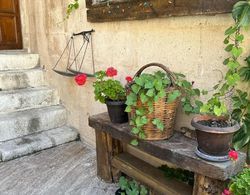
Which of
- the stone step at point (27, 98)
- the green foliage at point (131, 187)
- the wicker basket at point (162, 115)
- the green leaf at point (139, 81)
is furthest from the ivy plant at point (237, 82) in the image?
the stone step at point (27, 98)

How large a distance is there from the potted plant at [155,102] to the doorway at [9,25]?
2.78m

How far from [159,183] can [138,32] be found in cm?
102

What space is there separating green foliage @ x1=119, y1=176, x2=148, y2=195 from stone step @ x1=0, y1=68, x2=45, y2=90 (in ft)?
5.82

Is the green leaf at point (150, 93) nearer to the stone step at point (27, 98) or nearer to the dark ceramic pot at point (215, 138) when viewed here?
the dark ceramic pot at point (215, 138)

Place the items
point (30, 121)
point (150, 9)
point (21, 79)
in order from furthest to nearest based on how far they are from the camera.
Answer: point (21, 79) < point (30, 121) < point (150, 9)

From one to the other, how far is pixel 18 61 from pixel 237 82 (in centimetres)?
258

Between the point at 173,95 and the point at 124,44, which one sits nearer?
the point at 173,95

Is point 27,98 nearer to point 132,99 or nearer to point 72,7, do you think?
point 72,7

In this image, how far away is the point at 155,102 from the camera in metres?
1.44

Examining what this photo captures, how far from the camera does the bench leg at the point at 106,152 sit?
2.00m

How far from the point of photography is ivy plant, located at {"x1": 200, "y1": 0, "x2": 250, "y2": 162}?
121 centimetres

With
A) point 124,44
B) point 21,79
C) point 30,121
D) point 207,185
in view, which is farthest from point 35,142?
point 207,185

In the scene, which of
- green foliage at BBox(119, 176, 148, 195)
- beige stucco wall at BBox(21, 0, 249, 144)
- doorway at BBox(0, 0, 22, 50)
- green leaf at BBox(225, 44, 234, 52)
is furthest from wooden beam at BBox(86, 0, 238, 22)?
doorway at BBox(0, 0, 22, 50)

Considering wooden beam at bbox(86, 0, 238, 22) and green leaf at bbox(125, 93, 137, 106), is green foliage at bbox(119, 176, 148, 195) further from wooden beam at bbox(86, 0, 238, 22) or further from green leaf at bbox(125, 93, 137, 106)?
wooden beam at bbox(86, 0, 238, 22)
